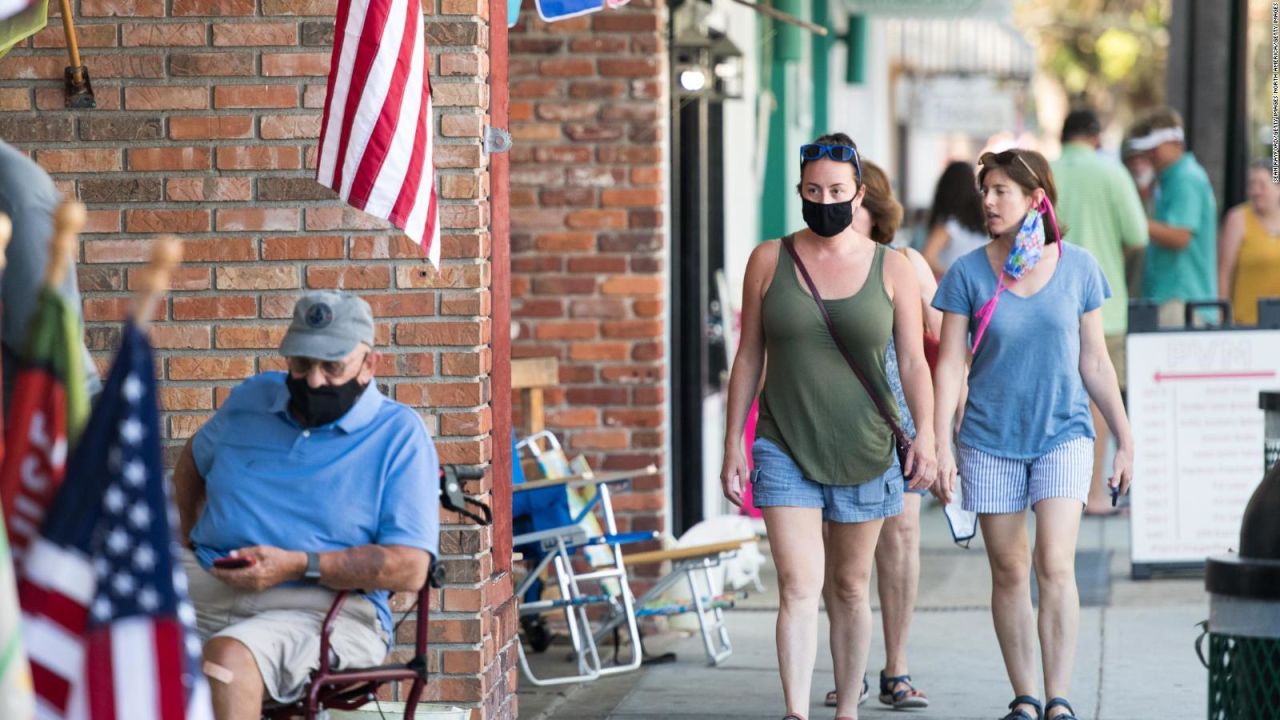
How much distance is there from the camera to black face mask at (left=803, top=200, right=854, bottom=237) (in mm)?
5980

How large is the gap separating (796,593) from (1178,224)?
6.10 meters

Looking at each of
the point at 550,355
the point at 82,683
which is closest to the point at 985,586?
the point at 550,355

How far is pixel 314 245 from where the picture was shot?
5.87 m

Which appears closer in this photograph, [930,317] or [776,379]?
[776,379]

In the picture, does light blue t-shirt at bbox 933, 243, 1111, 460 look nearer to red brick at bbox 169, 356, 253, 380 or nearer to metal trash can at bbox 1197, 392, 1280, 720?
metal trash can at bbox 1197, 392, 1280, 720

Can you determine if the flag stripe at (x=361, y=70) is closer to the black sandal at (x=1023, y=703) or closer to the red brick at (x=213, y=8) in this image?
the red brick at (x=213, y=8)

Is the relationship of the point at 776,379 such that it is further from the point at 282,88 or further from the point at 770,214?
the point at 770,214

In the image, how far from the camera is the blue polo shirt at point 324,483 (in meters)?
4.90

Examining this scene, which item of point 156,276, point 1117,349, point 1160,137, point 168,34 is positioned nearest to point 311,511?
point 168,34

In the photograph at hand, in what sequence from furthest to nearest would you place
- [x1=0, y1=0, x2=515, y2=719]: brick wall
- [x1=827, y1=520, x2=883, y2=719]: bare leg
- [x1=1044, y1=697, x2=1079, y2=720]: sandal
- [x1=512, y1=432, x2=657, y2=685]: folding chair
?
[x1=512, y1=432, x2=657, y2=685]: folding chair, [x1=1044, y1=697, x2=1079, y2=720]: sandal, [x1=827, y1=520, x2=883, y2=719]: bare leg, [x1=0, y1=0, x2=515, y2=719]: brick wall

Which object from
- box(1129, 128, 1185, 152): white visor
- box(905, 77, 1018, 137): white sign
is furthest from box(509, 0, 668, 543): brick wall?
box(905, 77, 1018, 137): white sign

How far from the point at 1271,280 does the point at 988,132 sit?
1392cm

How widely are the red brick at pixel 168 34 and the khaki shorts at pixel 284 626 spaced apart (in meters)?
1.53

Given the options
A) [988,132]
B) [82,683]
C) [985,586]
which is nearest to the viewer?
[82,683]
